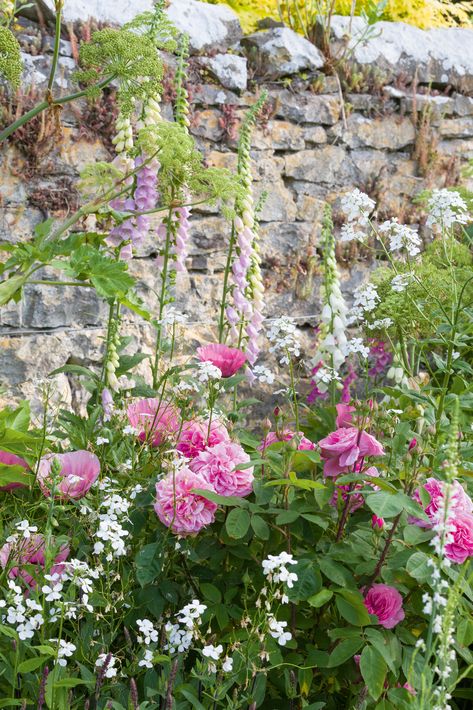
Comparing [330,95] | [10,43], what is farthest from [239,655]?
[330,95]

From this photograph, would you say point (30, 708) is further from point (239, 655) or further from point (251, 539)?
point (251, 539)

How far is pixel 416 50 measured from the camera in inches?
213

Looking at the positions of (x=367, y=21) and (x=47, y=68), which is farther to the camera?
(x=367, y=21)

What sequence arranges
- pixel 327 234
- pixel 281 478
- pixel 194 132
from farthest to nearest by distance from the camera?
pixel 194 132 → pixel 327 234 → pixel 281 478

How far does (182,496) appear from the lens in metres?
1.48

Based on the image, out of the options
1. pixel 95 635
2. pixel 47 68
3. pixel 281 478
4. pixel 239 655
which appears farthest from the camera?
pixel 47 68

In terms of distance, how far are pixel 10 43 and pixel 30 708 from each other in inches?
49.7

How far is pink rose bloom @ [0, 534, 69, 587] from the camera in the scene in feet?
4.57

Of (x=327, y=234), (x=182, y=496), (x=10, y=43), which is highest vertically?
(x=10, y=43)

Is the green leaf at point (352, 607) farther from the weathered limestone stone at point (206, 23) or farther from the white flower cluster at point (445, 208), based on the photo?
the weathered limestone stone at point (206, 23)

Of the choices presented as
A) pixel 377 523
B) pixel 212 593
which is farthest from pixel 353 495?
pixel 212 593

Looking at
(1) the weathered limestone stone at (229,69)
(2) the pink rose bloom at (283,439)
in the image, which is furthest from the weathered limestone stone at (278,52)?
(2) the pink rose bloom at (283,439)

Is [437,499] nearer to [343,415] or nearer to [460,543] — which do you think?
Result: [460,543]

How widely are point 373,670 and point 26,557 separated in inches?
25.3
